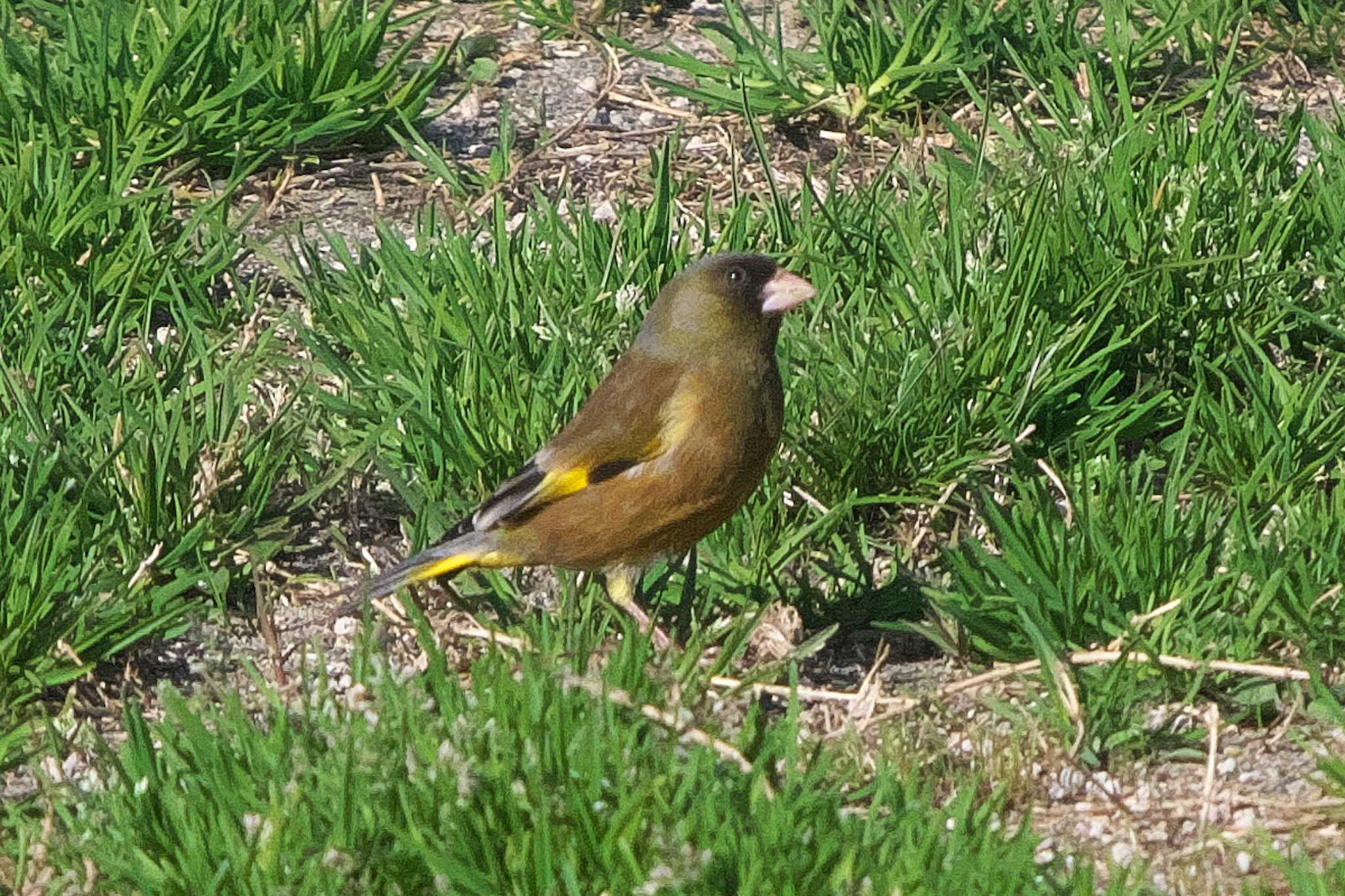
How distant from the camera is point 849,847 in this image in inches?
120

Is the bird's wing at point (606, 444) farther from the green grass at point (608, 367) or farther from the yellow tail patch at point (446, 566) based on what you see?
the green grass at point (608, 367)

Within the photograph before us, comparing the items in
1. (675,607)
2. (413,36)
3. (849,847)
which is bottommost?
(675,607)

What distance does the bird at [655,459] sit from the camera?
4117mm

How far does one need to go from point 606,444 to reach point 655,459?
0.11m

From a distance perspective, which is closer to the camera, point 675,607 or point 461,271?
point 675,607

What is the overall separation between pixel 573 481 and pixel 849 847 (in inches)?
53.7

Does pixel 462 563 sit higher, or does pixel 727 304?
pixel 727 304

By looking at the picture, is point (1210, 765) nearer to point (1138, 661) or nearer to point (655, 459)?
point (1138, 661)

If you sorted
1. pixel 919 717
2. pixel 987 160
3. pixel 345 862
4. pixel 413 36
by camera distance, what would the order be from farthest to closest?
pixel 413 36
pixel 987 160
pixel 919 717
pixel 345 862

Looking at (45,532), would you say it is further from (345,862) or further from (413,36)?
(413,36)

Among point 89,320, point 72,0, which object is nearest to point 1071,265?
point 89,320

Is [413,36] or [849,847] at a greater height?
[413,36]

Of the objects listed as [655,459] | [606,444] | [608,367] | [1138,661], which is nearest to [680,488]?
[655,459]

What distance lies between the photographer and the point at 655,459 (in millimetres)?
4152
